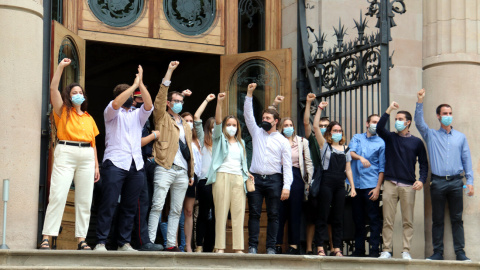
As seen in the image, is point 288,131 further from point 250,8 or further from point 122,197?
point 250,8

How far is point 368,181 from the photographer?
12203 mm

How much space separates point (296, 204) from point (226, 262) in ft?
7.30

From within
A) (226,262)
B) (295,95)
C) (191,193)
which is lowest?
(226,262)

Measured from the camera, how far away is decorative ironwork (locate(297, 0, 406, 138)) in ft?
42.4

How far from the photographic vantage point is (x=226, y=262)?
10031 mm

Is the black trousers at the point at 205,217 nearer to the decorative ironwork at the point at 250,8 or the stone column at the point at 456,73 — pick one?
the stone column at the point at 456,73

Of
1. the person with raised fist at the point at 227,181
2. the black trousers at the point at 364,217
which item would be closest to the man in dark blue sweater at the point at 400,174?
the black trousers at the point at 364,217

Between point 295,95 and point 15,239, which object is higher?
point 295,95

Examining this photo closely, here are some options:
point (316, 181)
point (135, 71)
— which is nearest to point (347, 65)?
point (316, 181)

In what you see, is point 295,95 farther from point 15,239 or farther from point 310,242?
point 15,239

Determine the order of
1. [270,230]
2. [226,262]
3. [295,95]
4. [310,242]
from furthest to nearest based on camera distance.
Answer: [295,95], [310,242], [270,230], [226,262]

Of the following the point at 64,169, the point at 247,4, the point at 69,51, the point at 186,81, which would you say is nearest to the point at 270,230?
the point at 64,169

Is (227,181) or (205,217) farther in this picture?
(205,217)

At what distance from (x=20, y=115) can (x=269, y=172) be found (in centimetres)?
317
